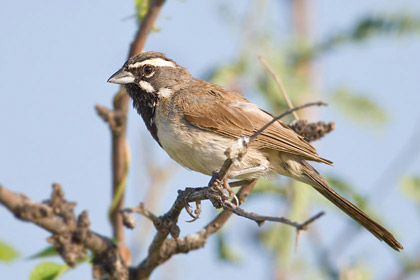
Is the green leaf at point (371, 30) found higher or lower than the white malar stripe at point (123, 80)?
higher

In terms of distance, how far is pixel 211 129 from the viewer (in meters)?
5.23

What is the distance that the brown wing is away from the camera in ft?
17.0

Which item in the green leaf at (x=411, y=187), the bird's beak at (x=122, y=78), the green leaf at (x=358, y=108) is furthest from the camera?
the green leaf at (x=358, y=108)

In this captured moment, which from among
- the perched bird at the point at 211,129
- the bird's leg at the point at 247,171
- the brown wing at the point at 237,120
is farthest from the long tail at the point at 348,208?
the bird's leg at the point at 247,171

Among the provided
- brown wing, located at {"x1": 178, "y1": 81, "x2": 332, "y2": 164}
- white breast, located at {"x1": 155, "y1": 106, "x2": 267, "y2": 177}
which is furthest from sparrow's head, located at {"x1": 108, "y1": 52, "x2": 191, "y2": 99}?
white breast, located at {"x1": 155, "y1": 106, "x2": 267, "y2": 177}

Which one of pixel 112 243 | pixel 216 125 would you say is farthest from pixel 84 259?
pixel 216 125

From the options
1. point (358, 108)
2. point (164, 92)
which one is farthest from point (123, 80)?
point (358, 108)

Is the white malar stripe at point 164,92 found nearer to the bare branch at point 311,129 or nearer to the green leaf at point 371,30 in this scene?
the bare branch at point 311,129

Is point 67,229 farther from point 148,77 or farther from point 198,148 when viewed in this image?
point 148,77

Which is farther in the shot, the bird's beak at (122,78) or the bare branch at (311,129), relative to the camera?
the bird's beak at (122,78)

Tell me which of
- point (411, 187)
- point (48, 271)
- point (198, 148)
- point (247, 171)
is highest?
point (198, 148)

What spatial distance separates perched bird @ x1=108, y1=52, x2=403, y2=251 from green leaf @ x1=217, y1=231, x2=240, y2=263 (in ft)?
2.21

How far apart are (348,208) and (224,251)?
1.13m

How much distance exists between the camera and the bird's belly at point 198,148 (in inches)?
198
